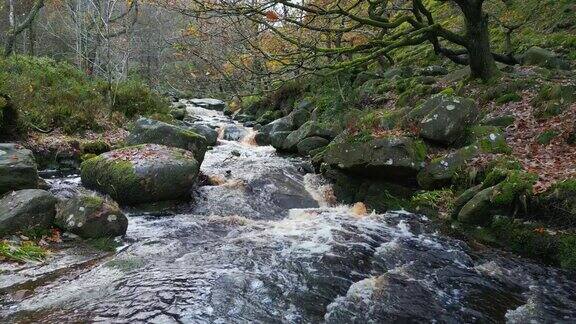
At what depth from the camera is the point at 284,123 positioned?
16594mm

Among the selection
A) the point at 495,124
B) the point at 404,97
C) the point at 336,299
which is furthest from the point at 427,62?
the point at 336,299

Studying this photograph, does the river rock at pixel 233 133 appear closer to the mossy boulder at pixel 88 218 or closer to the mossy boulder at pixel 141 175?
the mossy boulder at pixel 141 175

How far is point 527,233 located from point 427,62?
10.8m

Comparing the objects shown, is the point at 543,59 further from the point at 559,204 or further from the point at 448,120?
the point at 559,204

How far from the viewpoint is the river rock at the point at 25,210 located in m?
6.00

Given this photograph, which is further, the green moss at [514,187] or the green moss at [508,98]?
the green moss at [508,98]

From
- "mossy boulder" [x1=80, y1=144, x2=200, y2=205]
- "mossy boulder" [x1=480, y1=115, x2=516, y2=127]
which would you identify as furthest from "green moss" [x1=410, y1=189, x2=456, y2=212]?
"mossy boulder" [x1=80, y1=144, x2=200, y2=205]

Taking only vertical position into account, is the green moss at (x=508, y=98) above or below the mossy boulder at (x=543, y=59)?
below

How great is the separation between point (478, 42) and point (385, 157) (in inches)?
175

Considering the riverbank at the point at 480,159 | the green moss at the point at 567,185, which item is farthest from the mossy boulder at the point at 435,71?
the green moss at the point at 567,185

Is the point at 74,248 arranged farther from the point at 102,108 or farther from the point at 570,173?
the point at 102,108

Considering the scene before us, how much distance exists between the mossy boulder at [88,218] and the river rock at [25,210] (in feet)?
0.60

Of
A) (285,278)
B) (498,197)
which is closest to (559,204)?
(498,197)

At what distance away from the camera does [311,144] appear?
13531 millimetres
